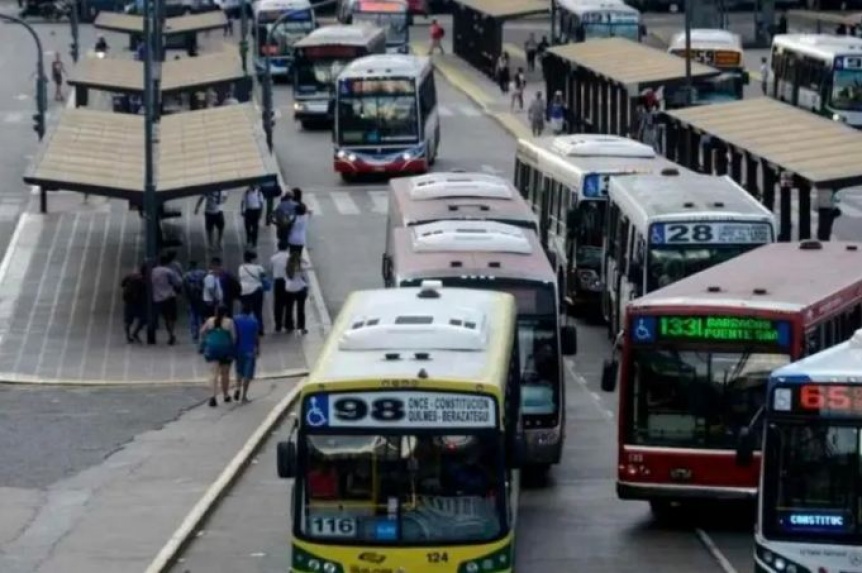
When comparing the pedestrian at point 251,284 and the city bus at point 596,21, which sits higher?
the pedestrian at point 251,284

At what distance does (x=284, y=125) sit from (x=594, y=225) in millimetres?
35164

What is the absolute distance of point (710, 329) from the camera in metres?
25.4

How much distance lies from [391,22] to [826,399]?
245 feet

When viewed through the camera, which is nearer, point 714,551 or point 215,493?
point 714,551

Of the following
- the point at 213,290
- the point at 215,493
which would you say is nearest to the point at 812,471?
the point at 215,493

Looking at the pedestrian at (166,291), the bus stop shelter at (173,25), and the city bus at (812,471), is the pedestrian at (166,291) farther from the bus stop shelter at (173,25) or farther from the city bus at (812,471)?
the bus stop shelter at (173,25)

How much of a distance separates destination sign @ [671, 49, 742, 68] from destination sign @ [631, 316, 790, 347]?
167 feet

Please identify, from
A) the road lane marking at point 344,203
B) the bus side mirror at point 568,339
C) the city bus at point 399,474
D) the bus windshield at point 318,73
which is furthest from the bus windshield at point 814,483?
the bus windshield at point 318,73

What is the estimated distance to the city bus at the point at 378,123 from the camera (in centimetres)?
6322

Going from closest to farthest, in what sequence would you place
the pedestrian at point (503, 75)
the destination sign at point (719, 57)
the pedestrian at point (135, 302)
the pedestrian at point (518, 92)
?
the pedestrian at point (135, 302) → the destination sign at point (719, 57) → the pedestrian at point (518, 92) → the pedestrian at point (503, 75)

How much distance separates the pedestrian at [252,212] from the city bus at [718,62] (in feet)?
60.7

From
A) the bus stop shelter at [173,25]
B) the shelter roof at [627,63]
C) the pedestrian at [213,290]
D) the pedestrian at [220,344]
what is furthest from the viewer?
the bus stop shelter at [173,25]

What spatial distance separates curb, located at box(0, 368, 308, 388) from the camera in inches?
1518

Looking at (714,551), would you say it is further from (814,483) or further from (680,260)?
(680,260)
